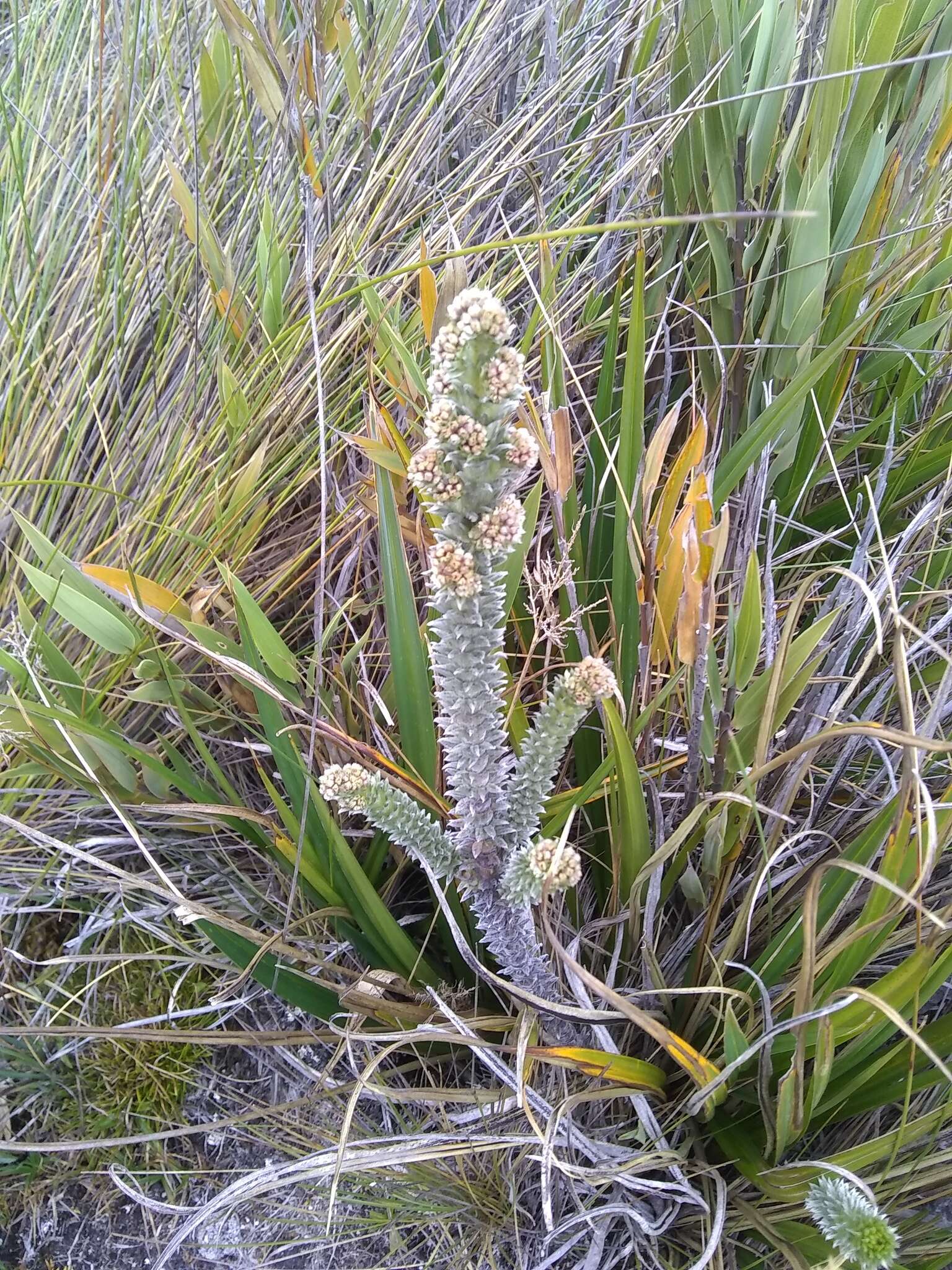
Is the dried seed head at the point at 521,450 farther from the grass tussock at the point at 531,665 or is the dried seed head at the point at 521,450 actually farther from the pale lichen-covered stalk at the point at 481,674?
the grass tussock at the point at 531,665

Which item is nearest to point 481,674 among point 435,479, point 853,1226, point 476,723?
point 476,723

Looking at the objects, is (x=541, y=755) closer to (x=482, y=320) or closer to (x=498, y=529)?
(x=498, y=529)

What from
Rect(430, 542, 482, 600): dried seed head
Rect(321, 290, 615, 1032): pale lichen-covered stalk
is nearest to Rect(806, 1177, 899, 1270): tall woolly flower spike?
Rect(321, 290, 615, 1032): pale lichen-covered stalk

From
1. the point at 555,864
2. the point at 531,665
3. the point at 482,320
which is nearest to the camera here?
the point at 482,320

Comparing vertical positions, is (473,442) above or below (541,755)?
above

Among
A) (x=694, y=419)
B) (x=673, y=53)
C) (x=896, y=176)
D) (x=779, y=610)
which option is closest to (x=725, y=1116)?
(x=779, y=610)

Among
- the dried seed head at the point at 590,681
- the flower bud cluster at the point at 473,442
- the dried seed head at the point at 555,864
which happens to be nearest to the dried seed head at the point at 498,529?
the flower bud cluster at the point at 473,442
